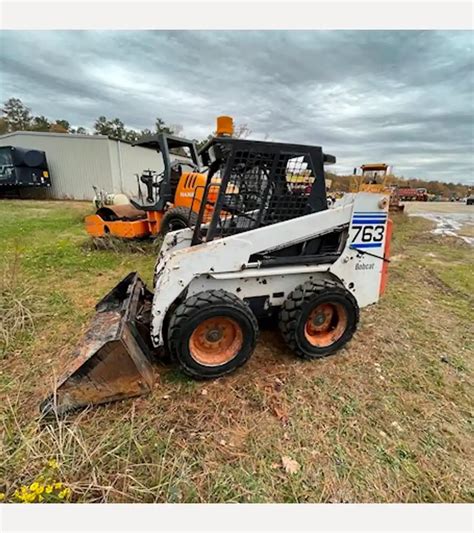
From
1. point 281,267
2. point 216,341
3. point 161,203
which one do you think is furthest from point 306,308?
point 161,203

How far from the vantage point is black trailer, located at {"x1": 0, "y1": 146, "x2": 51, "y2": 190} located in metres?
16.0

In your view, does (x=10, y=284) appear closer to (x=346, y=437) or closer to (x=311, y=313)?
(x=311, y=313)

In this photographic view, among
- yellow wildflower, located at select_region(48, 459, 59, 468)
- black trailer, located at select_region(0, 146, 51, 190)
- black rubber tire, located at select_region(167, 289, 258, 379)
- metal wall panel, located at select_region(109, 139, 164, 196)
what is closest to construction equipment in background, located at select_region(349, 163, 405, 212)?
metal wall panel, located at select_region(109, 139, 164, 196)

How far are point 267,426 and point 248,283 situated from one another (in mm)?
1093

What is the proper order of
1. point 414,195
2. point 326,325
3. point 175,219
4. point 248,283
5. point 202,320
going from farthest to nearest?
point 414,195, point 175,219, point 326,325, point 248,283, point 202,320

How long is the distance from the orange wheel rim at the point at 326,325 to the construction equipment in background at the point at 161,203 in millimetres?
3369

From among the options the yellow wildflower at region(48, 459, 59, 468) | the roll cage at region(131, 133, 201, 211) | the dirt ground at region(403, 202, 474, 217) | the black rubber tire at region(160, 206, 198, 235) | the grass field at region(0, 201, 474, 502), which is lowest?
the dirt ground at region(403, 202, 474, 217)

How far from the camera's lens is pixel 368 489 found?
172cm

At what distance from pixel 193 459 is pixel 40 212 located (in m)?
13.4

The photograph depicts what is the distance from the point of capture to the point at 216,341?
8.34ft

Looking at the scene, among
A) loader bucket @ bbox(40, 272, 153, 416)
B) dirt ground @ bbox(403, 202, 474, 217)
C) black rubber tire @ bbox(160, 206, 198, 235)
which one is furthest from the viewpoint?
dirt ground @ bbox(403, 202, 474, 217)

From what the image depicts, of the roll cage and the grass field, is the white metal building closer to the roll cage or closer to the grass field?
the roll cage

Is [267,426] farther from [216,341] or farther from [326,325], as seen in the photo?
[326,325]

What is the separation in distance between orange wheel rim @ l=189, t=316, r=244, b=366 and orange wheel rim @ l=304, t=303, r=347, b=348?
653 millimetres
